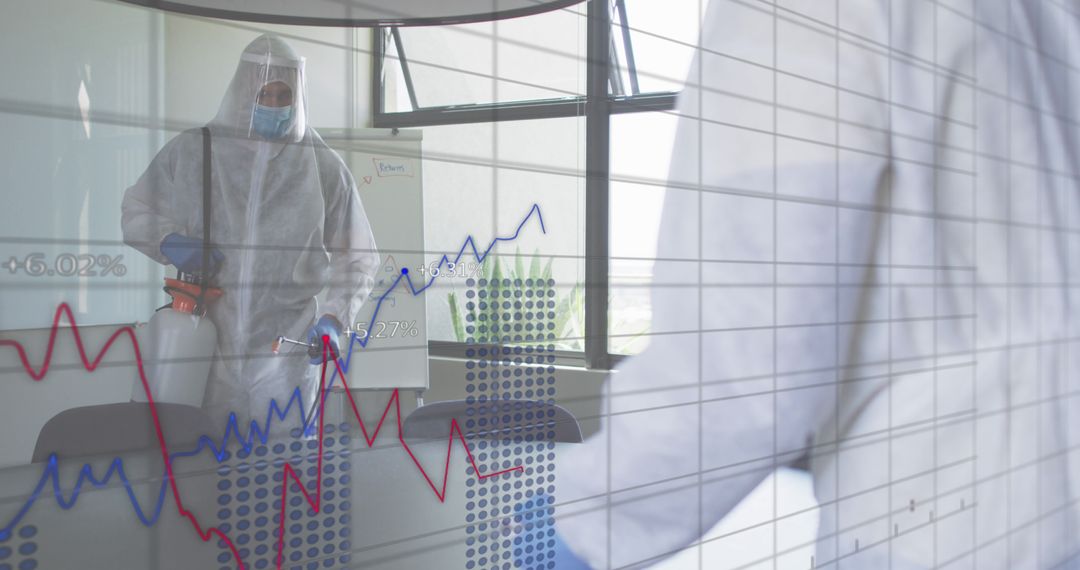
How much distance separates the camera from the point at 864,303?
160 cm

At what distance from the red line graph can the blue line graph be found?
0.04 feet

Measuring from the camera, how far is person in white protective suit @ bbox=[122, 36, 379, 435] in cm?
66

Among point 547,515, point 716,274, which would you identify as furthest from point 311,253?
point 716,274

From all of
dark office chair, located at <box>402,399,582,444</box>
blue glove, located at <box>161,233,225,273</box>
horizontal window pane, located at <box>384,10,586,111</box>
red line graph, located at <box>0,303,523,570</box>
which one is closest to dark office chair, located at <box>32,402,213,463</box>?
red line graph, located at <box>0,303,523,570</box>

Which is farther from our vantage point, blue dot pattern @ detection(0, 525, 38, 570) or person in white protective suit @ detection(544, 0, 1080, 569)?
person in white protective suit @ detection(544, 0, 1080, 569)

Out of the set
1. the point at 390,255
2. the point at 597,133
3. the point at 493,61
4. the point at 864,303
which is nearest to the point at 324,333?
the point at 390,255

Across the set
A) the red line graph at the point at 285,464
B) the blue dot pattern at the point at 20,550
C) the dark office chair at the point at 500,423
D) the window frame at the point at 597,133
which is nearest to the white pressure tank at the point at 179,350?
the red line graph at the point at 285,464

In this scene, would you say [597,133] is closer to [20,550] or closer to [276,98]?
[276,98]

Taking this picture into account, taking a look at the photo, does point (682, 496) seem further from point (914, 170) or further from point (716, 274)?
point (914, 170)

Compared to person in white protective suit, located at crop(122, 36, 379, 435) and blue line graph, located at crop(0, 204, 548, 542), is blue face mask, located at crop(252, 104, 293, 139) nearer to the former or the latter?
person in white protective suit, located at crop(122, 36, 379, 435)

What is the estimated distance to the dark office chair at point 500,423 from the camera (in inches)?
33.1

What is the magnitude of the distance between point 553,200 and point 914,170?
3.45ft

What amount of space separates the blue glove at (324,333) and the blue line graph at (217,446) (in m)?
0.01

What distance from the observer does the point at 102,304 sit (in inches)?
24.2
